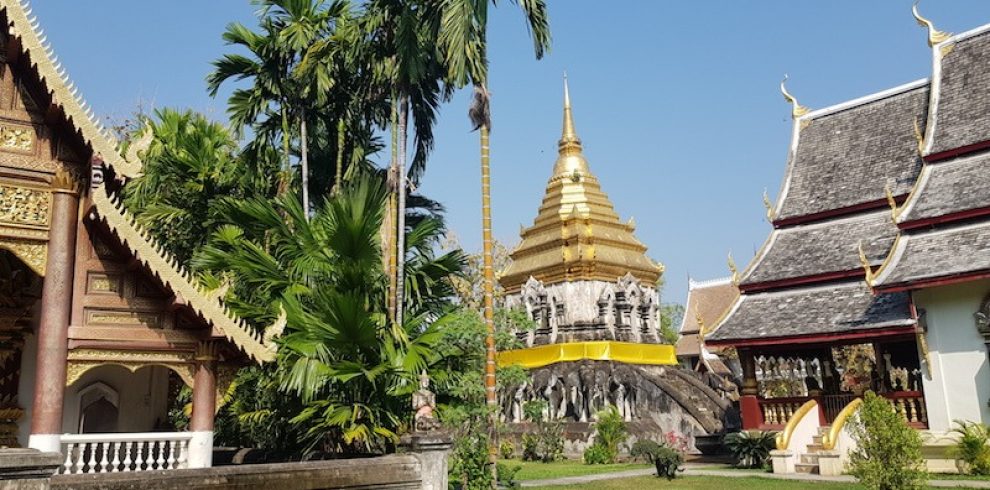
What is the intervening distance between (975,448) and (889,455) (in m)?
5.90

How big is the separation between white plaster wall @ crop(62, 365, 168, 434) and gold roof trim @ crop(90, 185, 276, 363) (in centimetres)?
301

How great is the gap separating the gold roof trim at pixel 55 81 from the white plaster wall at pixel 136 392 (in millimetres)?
3714

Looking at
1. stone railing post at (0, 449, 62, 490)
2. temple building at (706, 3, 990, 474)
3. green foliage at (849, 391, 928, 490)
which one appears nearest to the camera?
stone railing post at (0, 449, 62, 490)

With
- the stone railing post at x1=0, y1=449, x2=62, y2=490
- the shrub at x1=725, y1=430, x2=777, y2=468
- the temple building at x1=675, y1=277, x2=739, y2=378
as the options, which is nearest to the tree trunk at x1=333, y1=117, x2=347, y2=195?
the stone railing post at x1=0, y1=449, x2=62, y2=490

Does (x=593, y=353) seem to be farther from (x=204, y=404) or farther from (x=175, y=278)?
(x=175, y=278)

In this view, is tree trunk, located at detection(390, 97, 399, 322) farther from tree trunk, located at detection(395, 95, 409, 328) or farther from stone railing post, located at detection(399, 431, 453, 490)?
stone railing post, located at detection(399, 431, 453, 490)

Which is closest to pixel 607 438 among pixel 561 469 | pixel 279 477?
pixel 561 469

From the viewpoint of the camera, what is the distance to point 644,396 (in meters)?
27.4

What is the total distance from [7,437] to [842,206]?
17574 millimetres

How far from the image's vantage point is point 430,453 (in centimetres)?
835

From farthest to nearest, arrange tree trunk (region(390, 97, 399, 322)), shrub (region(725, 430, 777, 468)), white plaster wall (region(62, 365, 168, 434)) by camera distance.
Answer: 1. shrub (region(725, 430, 777, 468))
2. tree trunk (region(390, 97, 399, 322))
3. white plaster wall (region(62, 365, 168, 434))

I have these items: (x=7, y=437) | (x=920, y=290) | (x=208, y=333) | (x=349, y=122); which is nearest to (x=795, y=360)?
(x=920, y=290)

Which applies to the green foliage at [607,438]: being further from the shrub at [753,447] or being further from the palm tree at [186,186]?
the palm tree at [186,186]

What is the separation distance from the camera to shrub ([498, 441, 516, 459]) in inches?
955
